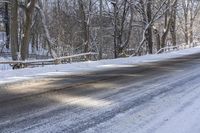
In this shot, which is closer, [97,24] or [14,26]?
[14,26]

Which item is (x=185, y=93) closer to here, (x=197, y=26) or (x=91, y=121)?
(x=91, y=121)

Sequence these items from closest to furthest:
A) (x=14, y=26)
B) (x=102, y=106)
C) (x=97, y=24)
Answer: (x=102, y=106) → (x=14, y=26) → (x=97, y=24)

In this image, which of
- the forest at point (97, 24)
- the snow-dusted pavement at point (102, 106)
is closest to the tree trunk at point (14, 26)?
the forest at point (97, 24)

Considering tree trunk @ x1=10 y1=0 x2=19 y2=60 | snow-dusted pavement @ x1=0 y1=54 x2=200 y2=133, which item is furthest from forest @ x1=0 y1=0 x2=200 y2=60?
snow-dusted pavement @ x1=0 y1=54 x2=200 y2=133

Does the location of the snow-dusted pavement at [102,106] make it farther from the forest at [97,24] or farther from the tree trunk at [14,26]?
the forest at [97,24]

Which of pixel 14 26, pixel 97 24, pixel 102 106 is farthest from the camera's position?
pixel 97 24

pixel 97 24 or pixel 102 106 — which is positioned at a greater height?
pixel 97 24

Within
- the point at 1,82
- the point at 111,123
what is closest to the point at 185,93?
the point at 111,123

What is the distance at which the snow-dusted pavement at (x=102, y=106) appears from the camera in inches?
265

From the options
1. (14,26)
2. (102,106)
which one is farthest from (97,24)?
(102,106)

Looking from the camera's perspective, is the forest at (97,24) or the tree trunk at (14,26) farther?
the forest at (97,24)

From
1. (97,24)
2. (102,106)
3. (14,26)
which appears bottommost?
(102,106)

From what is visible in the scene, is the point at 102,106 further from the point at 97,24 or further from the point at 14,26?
the point at 97,24

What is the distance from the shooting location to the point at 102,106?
8.33 meters
